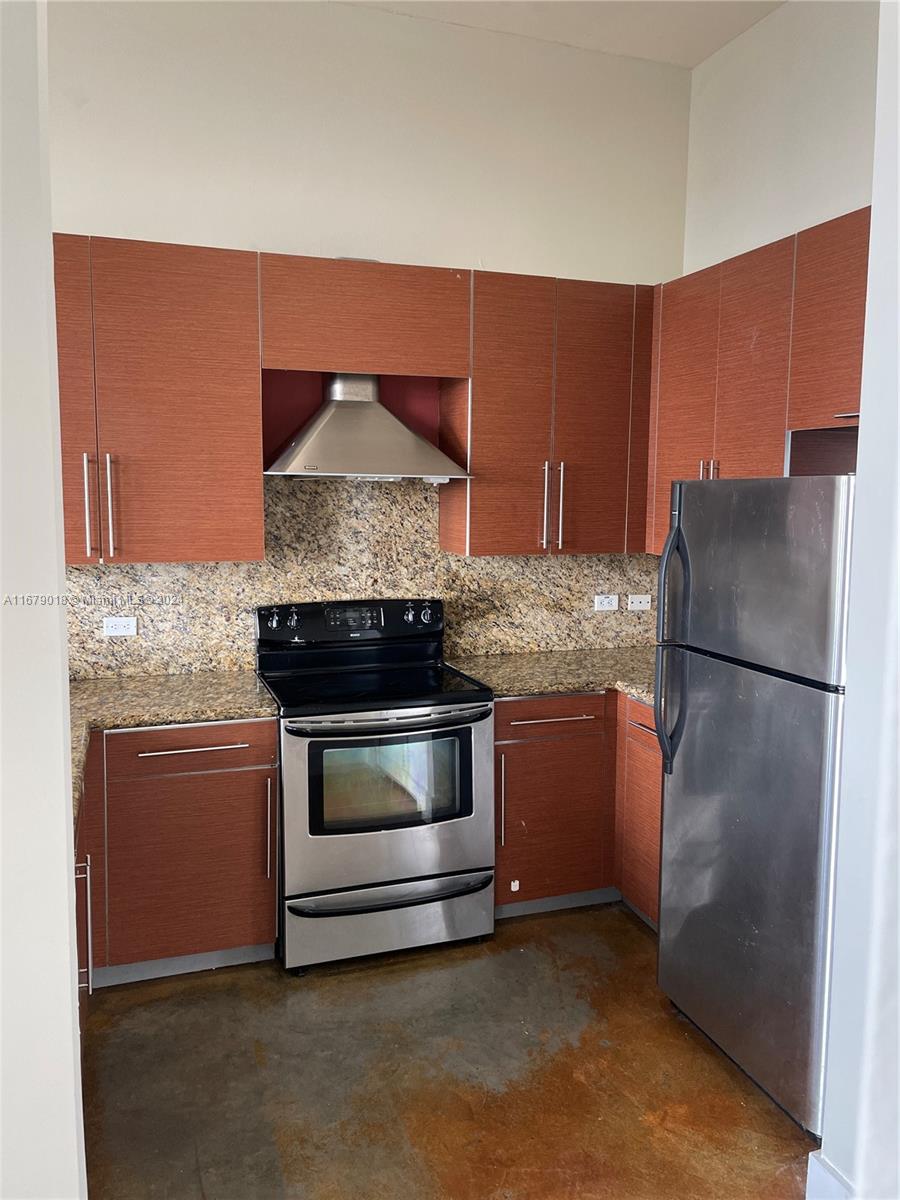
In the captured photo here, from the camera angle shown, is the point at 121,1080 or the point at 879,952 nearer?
the point at 879,952

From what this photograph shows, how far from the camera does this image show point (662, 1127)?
2.29 meters

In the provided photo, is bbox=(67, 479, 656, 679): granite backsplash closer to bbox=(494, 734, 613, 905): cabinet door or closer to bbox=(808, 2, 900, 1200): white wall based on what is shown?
bbox=(494, 734, 613, 905): cabinet door

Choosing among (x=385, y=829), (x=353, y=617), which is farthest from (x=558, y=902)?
(x=353, y=617)

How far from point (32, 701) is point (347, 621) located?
223cm

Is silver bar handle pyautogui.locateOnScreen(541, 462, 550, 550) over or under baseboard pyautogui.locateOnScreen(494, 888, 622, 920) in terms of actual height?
over

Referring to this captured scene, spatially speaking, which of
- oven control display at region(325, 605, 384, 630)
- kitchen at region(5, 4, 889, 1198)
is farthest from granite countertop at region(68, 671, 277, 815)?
oven control display at region(325, 605, 384, 630)

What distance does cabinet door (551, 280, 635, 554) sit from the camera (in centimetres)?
339

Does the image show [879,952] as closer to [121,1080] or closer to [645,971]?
[645,971]

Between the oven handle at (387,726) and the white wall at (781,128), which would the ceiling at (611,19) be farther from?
the oven handle at (387,726)

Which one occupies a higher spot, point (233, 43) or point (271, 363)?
point (233, 43)

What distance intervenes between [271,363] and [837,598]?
193 cm

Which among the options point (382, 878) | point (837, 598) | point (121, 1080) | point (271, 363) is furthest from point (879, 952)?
point (271, 363)

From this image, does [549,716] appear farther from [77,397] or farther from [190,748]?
[77,397]

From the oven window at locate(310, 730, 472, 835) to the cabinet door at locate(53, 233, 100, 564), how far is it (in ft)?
3.23
